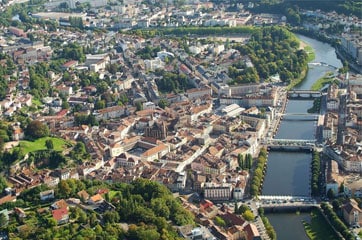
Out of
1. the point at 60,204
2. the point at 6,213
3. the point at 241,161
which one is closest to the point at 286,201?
the point at 241,161

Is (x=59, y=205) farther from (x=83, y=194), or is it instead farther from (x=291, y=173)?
(x=291, y=173)

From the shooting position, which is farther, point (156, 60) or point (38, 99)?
point (156, 60)

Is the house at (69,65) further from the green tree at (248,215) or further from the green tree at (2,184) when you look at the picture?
the green tree at (248,215)

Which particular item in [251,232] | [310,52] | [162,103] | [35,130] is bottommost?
[310,52]

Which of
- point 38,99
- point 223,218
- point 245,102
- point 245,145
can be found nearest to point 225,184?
point 223,218

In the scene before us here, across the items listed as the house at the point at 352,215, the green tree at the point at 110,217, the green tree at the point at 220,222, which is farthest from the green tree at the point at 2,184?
the house at the point at 352,215

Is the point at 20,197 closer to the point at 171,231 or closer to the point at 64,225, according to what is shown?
the point at 64,225

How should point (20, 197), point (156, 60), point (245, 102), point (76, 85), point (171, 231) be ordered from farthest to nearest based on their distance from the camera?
point (156, 60) < point (76, 85) < point (245, 102) < point (20, 197) < point (171, 231)
